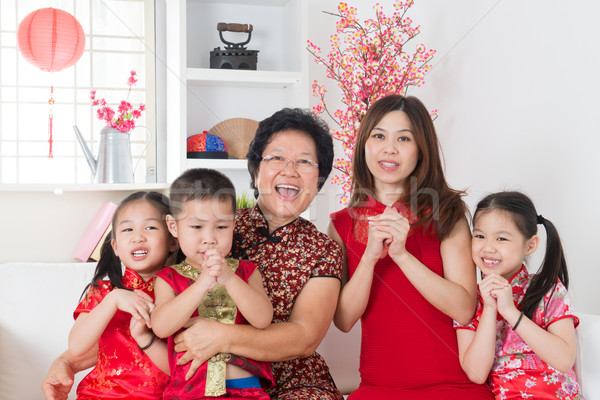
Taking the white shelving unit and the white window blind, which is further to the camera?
the white window blind

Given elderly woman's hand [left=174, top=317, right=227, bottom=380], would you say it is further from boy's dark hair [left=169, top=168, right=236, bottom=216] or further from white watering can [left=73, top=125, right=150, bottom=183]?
white watering can [left=73, top=125, right=150, bottom=183]

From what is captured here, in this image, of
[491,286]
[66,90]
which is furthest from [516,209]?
[66,90]

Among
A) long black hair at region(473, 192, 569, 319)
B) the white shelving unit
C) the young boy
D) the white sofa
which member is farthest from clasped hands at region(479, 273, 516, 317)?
the white shelving unit

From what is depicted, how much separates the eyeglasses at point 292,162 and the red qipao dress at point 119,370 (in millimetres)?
513

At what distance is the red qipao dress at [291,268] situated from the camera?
1.67 meters

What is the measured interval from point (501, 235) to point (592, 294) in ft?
2.31

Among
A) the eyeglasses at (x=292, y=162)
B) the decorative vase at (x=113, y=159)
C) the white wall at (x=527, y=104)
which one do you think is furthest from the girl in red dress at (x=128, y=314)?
the white wall at (x=527, y=104)

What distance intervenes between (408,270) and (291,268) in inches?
12.9

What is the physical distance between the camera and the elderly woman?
4.90 feet

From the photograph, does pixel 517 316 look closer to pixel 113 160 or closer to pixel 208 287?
pixel 208 287

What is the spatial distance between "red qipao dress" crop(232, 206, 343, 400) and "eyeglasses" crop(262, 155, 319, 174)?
0.15m

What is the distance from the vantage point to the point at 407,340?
5.51 ft

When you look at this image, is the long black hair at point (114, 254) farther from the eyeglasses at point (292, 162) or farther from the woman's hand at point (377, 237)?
the woman's hand at point (377, 237)

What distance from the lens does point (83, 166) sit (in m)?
4.30
